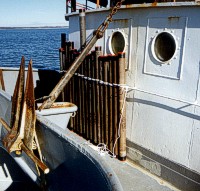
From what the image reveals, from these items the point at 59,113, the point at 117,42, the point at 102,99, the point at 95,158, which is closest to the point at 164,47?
the point at 117,42

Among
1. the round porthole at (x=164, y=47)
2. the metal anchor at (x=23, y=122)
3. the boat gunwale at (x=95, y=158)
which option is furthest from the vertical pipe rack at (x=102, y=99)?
the boat gunwale at (x=95, y=158)

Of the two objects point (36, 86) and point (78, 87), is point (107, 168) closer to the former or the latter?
point (78, 87)

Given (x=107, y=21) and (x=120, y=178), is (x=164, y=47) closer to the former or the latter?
(x=107, y=21)

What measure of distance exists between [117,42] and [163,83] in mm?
1993

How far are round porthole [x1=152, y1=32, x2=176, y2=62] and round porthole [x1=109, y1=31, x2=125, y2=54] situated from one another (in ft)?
3.60

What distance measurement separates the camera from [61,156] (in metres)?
4.48

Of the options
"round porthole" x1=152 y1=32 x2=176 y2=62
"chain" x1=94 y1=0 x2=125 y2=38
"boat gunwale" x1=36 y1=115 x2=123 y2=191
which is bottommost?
"boat gunwale" x1=36 y1=115 x2=123 y2=191

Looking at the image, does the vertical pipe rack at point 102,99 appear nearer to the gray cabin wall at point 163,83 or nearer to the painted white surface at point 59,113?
the gray cabin wall at point 163,83

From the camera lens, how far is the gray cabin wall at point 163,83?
5410mm

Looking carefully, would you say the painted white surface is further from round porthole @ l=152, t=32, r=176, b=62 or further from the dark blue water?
the dark blue water

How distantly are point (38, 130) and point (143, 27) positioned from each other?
357cm

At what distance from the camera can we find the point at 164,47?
600cm

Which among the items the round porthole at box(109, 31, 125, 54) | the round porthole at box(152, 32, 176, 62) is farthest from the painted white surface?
the round porthole at box(152, 32, 176, 62)

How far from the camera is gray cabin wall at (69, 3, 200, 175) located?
5410 millimetres
